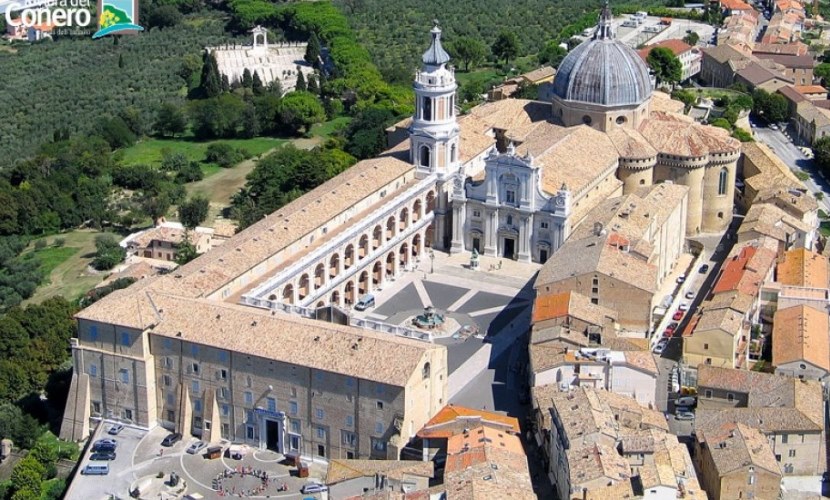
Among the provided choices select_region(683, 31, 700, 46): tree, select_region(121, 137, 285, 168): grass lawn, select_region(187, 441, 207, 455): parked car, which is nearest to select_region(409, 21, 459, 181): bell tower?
select_region(187, 441, 207, 455): parked car

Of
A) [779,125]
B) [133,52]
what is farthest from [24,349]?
[133,52]

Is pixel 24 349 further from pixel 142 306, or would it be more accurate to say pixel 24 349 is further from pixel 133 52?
pixel 133 52

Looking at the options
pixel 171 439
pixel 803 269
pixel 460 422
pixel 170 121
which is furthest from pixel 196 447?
pixel 170 121

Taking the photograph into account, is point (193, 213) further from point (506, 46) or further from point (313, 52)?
point (506, 46)

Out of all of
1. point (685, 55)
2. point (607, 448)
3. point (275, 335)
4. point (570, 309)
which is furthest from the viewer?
point (685, 55)

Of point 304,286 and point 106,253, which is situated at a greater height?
point 304,286

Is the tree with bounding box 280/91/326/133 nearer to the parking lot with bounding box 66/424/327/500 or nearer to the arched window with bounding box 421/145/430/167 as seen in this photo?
the arched window with bounding box 421/145/430/167

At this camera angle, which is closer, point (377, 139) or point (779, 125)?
point (377, 139)
